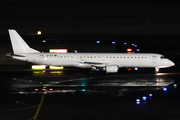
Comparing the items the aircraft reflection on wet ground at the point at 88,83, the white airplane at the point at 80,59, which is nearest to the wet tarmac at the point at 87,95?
the aircraft reflection on wet ground at the point at 88,83

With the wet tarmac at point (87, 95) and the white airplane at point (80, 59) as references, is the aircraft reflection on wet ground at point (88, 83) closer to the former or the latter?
the wet tarmac at point (87, 95)

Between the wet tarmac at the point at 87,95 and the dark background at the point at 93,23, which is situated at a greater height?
the dark background at the point at 93,23

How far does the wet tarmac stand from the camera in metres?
24.1

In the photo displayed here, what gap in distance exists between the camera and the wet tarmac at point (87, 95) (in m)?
24.1

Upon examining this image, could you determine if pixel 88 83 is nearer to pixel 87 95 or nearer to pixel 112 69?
pixel 87 95

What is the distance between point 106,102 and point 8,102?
28.6 feet

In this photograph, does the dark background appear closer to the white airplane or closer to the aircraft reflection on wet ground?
the white airplane

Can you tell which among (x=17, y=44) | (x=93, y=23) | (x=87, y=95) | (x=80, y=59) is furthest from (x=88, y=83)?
(x=93, y=23)

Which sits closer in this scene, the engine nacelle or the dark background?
the engine nacelle

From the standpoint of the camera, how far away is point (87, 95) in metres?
29.4

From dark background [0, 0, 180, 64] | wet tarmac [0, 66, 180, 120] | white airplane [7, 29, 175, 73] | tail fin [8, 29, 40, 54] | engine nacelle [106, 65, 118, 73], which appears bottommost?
wet tarmac [0, 66, 180, 120]

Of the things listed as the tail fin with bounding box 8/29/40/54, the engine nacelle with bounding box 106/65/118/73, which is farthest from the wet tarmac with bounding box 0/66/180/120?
the tail fin with bounding box 8/29/40/54

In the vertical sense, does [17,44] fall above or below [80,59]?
above

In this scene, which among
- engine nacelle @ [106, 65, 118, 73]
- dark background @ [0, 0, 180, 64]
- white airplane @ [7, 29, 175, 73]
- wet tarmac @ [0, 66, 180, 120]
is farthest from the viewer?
dark background @ [0, 0, 180, 64]
